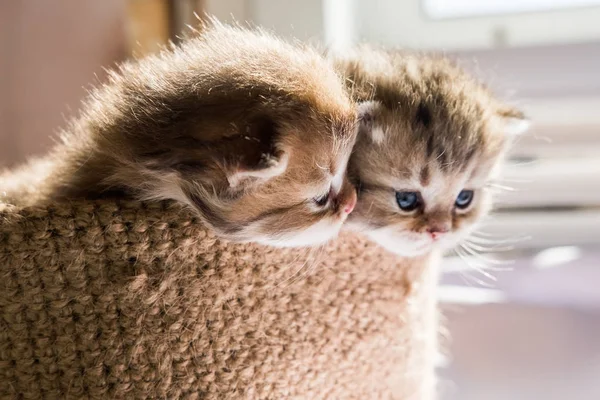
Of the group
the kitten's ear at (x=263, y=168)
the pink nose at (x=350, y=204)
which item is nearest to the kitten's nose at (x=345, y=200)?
the pink nose at (x=350, y=204)

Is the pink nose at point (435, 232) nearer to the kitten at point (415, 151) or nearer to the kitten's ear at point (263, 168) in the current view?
the kitten at point (415, 151)

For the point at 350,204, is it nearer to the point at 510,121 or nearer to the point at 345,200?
the point at 345,200

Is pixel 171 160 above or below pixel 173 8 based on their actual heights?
below

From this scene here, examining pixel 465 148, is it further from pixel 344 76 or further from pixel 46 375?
pixel 46 375

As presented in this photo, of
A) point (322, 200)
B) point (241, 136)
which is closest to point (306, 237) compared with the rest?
point (322, 200)

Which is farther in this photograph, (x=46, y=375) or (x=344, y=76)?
(x=344, y=76)

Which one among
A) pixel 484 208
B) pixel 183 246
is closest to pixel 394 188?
pixel 484 208

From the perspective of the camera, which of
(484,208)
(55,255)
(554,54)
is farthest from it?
(554,54)
